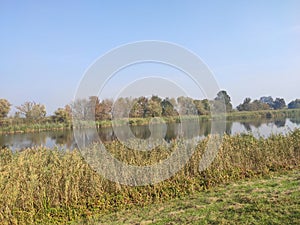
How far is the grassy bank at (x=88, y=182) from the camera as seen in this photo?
3.80 meters

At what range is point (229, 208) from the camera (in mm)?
3297

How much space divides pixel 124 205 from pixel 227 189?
1793mm

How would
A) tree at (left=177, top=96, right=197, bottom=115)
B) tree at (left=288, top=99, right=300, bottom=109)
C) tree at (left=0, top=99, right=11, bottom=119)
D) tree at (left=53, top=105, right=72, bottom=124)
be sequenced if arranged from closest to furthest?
tree at (left=177, top=96, right=197, bottom=115), tree at (left=53, top=105, right=72, bottom=124), tree at (left=0, top=99, right=11, bottom=119), tree at (left=288, top=99, right=300, bottom=109)

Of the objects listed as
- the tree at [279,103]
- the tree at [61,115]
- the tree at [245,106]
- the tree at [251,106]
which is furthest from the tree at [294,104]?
the tree at [61,115]

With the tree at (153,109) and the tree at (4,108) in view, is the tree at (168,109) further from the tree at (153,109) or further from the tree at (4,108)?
the tree at (4,108)

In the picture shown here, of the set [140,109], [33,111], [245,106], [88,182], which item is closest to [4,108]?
[33,111]

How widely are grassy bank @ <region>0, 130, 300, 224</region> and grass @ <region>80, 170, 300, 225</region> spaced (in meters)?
0.30

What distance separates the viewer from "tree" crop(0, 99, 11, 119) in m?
28.8

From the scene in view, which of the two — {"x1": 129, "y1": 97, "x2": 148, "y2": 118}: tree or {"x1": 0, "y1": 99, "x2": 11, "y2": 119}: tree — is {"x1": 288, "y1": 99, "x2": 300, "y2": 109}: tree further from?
{"x1": 0, "y1": 99, "x2": 11, "y2": 119}: tree

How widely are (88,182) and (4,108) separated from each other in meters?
29.3

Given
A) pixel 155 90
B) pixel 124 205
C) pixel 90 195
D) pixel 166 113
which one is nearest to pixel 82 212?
pixel 90 195

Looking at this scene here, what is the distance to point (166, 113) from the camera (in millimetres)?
9250

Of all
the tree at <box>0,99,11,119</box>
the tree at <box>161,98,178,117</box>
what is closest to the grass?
the tree at <box>161,98,178,117</box>

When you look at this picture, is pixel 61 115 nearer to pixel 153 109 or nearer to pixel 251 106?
pixel 153 109
